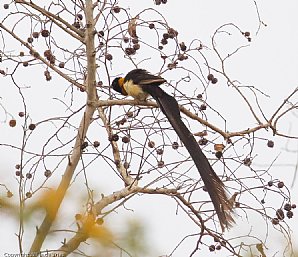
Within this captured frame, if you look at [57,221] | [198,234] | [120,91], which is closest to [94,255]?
[57,221]

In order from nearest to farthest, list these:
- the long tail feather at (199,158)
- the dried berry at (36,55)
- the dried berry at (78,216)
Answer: the dried berry at (78,216)
the long tail feather at (199,158)
the dried berry at (36,55)

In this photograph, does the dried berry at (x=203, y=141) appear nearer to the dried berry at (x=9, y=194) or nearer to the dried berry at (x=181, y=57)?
the dried berry at (x=181, y=57)

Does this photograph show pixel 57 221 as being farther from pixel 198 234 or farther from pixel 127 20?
pixel 127 20

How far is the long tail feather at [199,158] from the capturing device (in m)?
2.32

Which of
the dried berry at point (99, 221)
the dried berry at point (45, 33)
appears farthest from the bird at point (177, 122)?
the dried berry at point (99, 221)

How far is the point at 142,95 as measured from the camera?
2961 mm

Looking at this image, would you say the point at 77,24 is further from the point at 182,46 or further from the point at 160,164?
the point at 160,164

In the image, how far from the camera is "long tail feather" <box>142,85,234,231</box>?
91.1 inches

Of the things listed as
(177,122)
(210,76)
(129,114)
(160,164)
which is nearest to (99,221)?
(160,164)

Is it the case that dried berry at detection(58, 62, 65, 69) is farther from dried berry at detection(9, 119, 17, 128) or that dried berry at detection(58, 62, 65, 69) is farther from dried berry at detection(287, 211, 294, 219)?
dried berry at detection(287, 211, 294, 219)

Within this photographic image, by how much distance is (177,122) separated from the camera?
2.70 metres

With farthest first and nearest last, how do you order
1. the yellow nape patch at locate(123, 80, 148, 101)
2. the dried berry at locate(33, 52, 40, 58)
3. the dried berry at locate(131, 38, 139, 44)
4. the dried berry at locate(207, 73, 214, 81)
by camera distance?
1. the yellow nape patch at locate(123, 80, 148, 101)
2. the dried berry at locate(207, 73, 214, 81)
3. the dried berry at locate(131, 38, 139, 44)
4. the dried berry at locate(33, 52, 40, 58)

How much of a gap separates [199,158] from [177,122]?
187 millimetres

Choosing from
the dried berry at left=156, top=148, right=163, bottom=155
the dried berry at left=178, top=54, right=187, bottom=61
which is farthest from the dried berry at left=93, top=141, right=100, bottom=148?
the dried berry at left=178, top=54, right=187, bottom=61
